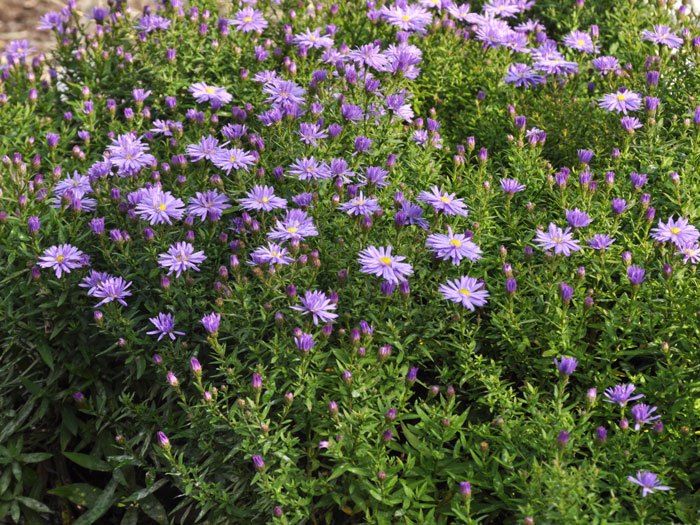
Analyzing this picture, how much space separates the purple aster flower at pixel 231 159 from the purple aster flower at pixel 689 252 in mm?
1671

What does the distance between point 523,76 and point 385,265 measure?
1.73 metres

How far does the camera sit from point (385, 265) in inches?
119

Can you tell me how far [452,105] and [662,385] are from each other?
2037mm

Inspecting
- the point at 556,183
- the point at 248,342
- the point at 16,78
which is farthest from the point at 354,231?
the point at 16,78

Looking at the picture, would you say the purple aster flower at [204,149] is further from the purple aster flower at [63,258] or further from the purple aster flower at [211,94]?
the purple aster flower at [63,258]

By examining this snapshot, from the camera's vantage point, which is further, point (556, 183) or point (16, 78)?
point (16, 78)

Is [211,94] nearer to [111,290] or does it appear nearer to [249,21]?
[249,21]

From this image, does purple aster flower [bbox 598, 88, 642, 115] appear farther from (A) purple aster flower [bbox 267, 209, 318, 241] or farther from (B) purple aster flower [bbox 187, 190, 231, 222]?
(B) purple aster flower [bbox 187, 190, 231, 222]

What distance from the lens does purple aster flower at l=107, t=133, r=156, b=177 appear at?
11.5 ft

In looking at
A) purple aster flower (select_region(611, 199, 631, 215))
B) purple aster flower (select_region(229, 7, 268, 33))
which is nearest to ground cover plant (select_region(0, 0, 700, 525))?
purple aster flower (select_region(611, 199, 631, 215))

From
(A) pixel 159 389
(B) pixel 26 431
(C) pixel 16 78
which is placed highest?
(C) pixel 16 78

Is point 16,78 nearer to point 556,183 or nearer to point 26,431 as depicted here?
point 26,431

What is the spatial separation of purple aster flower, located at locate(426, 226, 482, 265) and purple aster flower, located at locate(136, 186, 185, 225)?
0.96 metres

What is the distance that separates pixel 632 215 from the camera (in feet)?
11.7
